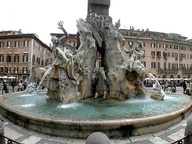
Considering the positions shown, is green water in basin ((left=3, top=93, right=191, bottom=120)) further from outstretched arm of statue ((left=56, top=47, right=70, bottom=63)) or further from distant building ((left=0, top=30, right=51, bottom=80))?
distant building ((left=0, top=30, right=51, bottom=80))

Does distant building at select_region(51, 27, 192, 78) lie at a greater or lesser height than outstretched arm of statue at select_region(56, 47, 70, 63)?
greater

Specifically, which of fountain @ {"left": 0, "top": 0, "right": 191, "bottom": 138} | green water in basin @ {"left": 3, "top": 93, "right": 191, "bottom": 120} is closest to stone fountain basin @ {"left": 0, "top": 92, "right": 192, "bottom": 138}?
green water in basin @ {"left": 3, "top": 93, "right": 191, "bottom": 120}

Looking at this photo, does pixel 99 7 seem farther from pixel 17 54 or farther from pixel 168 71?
pixel 168 71

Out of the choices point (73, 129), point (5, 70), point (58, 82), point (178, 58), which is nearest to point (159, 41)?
point (178, 58)

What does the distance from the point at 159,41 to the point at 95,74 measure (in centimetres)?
4442

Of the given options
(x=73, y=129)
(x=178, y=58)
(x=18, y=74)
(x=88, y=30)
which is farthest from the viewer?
(x=178, y=58)

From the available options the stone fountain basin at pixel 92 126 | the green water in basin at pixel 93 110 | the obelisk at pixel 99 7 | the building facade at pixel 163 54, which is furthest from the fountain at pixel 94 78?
the building facade at pixel 163 54

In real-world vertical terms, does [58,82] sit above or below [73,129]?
above

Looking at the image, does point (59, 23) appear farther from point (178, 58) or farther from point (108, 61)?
point (178, 58)

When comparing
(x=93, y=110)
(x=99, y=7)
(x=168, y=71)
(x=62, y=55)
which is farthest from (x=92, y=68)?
(x=168, y=71)

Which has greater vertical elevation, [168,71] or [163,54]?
[163,54]

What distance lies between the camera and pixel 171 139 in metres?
4.58

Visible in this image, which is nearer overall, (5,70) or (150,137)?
(150,137)

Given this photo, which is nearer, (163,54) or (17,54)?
(17,54)
